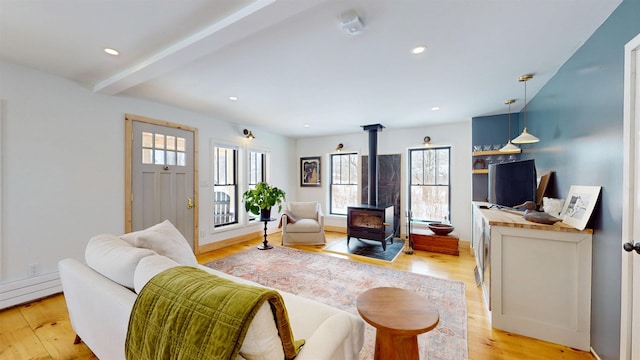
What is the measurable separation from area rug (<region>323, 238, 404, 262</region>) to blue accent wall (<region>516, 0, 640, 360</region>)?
2.28 m

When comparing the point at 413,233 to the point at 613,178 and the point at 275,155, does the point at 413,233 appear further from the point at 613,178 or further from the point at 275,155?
the point at 275,155

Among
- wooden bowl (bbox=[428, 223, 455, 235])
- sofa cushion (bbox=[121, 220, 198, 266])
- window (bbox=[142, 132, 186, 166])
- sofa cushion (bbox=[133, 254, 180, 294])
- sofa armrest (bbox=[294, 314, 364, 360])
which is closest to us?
sofa armrest (bbox=[294, 314, 364, 360])

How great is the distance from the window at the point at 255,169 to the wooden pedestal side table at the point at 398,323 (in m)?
4.00

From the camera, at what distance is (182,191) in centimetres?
378

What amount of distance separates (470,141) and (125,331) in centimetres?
512

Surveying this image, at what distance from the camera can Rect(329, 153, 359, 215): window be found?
5.67 metres

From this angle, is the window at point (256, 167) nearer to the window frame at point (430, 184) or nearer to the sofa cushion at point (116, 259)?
the window frame at point (430, 184)

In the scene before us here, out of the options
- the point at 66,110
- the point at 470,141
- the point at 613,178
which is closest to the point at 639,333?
the point at 613,178

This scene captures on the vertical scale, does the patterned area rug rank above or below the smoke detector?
below

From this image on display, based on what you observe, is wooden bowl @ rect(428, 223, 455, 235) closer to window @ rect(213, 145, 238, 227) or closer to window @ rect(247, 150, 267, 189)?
window @ rect(247, 150, 267, 189)

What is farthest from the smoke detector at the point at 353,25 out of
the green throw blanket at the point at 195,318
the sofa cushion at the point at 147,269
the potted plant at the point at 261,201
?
the potted plant at the point at 261,201

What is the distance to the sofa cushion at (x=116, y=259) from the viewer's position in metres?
1.29

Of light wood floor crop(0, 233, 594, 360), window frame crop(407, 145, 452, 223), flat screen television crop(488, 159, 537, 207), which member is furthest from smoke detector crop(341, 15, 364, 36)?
window frame crop(407, 145, 452, 223)

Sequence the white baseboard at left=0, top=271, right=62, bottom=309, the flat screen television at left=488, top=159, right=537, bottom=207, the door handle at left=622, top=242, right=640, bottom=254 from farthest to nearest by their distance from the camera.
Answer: the flat screen television at left=488, top=159, right=537, bottom=207, the white baseboard at left=0, top=271, right=62, bottom=309, the door handle at left=622, top=242, right=640, bottom=254
